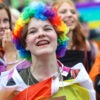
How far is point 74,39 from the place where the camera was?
6.27 metres

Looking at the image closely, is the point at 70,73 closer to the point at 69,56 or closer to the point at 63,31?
the point at 63,31

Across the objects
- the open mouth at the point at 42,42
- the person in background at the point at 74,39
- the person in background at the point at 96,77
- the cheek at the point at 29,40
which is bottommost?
the person in background at the point at 96,77

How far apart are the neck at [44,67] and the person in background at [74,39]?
135 cm

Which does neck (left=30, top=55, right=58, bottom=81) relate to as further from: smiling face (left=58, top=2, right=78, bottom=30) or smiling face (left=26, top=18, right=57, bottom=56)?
smiling face (left=58, top=2, right=78, bottom=30)

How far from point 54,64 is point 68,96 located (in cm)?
29

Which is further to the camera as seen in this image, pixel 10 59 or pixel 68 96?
pixel 10 59

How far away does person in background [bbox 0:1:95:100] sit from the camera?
4.28 m

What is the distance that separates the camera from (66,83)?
4.33 m

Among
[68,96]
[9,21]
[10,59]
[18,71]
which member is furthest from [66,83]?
Answer: [9,21]

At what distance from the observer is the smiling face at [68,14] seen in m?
6.25

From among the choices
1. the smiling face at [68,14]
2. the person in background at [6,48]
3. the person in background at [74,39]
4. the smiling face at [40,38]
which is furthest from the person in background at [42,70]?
the smiling face at [68,14]

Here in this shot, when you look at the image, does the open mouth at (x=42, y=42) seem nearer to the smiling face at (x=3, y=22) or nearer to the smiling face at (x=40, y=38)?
the smiling face at (x=40, y=38)

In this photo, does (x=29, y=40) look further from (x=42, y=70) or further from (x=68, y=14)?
(x=68, y=14)

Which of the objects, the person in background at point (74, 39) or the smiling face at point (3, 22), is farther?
the person in background at point (74, 39)
